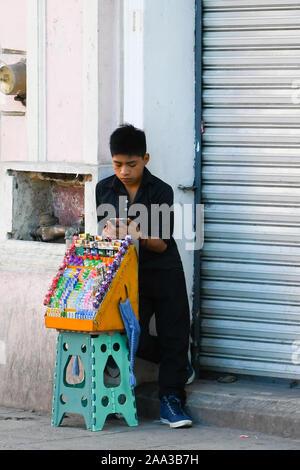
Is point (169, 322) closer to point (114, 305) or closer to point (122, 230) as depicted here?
point (114, 305)

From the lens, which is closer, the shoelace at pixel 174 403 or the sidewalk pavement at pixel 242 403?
the sidewalk pavement at pixel 242 403

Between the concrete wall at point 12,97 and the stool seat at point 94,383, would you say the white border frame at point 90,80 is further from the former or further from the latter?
the stool seat at point 94,383

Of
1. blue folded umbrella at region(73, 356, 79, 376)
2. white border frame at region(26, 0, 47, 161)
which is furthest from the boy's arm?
white border frame at region(26, 0, 47, 161)

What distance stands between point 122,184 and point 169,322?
89 cm

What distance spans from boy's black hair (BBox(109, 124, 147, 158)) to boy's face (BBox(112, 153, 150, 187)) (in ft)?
0.09

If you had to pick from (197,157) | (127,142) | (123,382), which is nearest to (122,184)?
(127,142)

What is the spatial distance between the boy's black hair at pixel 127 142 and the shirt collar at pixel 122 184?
146 millimetres

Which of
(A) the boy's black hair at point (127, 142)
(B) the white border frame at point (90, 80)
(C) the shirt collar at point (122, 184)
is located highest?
(B) the white border frame at point (90, 80)

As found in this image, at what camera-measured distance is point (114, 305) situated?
6465mm

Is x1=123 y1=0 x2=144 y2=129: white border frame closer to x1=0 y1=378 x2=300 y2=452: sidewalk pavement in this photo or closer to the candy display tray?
the candy display tray

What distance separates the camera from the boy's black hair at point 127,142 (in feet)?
21.7

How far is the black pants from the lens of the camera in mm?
6824

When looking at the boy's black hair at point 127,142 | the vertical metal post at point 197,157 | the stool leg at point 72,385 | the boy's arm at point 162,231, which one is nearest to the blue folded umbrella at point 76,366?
the stool leg at point 72,385
